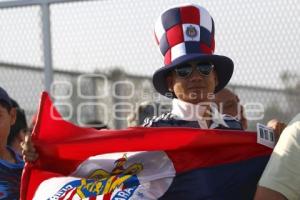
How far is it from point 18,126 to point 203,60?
204 cm

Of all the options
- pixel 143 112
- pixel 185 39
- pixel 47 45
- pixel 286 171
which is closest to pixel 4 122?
pixel 185 39

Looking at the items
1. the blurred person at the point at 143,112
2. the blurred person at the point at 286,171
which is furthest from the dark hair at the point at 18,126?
the blurred person at the point at 286,171

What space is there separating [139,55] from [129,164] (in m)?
1.90

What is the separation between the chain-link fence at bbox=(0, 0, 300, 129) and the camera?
183 inches

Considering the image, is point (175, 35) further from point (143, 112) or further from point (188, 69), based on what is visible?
point (143, 112)

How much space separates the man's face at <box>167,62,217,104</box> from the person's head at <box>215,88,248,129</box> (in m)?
0.88

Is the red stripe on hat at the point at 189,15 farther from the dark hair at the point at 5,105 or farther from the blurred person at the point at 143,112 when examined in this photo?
the blurred person at the point at 143,112

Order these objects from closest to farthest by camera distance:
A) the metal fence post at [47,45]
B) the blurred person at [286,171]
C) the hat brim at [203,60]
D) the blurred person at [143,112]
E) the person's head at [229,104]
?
the blurred person at [286,171], the hat brim at [203,60], the person's head at [229,104], the blurred person at [143,112], the metal fence post at [47,45]

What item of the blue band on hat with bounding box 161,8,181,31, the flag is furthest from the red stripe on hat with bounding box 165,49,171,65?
the flag

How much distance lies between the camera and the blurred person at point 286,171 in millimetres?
2602

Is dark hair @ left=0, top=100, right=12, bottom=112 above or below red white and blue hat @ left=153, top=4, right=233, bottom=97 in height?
below

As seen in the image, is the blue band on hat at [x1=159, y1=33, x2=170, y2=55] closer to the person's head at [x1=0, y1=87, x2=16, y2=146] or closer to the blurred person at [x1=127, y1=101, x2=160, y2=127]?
the person's head at [x1=0, y1=87, x2=16, y2=146]

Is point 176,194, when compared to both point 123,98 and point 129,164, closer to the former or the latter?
point 129,164

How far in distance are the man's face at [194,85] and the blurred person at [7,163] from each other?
33.4 inches
